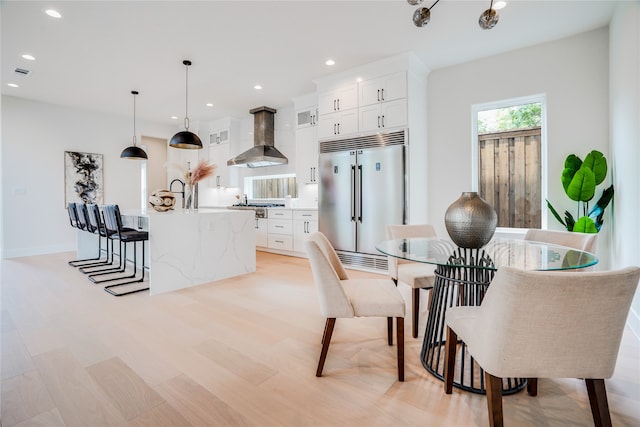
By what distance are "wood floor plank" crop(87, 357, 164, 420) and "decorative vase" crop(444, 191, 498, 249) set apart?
1863 mm

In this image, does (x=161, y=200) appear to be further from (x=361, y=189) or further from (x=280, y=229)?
(x=361, y=189)

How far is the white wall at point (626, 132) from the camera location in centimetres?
244

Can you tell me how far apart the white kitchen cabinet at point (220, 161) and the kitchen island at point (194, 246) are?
311 centimetres

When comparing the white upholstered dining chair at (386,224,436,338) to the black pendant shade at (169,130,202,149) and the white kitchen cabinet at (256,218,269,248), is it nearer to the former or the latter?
the black pendant shade at (169,130,202,149)

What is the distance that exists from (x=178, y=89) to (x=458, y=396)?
5679mm

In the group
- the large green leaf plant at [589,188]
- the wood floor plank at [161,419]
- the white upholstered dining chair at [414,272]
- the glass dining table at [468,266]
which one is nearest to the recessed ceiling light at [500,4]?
the large green leaf plant at [589,188]

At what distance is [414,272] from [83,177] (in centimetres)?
687

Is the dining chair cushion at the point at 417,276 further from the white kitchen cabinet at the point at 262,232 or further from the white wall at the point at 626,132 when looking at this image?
the white kitchen cabinet at the point at 262,232

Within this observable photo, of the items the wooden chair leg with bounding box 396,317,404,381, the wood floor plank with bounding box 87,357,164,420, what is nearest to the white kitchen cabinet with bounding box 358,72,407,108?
the wooden chair leg with bounding box 396,317,404,381

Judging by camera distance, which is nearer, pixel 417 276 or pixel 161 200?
pixel 417 276

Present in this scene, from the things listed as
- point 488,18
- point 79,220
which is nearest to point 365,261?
point 488,18

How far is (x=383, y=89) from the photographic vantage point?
4246mm

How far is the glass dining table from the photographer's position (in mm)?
1599


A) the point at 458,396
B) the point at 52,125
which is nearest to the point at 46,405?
the point at 458,396
